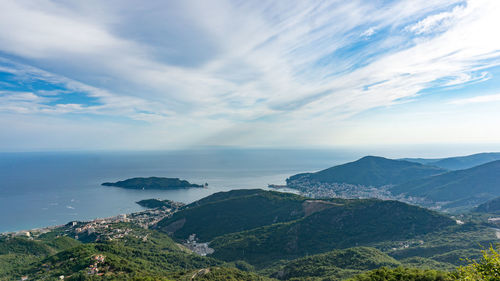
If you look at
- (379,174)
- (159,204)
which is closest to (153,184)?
(159,204)

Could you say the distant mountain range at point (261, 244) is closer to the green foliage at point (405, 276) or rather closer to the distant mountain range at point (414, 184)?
the green foliage at point (405, 276)

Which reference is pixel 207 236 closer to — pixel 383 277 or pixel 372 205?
pixel 372 205

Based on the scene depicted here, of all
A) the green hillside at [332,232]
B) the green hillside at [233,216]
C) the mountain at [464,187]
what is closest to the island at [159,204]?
the green hillside at [233,216]

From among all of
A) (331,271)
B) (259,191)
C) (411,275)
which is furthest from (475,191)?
(411,275)

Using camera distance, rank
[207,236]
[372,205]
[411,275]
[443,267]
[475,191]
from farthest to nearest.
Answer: [475,191]
[207,236]
[372,205]
[443,267]
[411,275]

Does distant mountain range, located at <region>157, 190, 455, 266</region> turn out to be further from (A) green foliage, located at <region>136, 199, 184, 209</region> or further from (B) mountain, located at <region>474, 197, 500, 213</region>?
(B) mountain, located at <region>474, 197, 500, 213</region>

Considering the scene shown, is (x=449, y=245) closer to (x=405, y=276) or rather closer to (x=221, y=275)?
(x=405, y=276)
